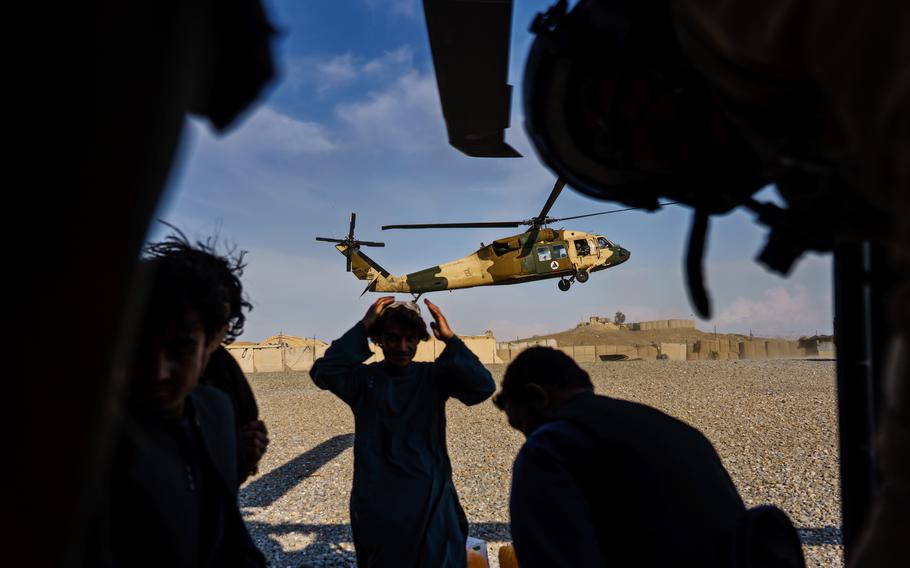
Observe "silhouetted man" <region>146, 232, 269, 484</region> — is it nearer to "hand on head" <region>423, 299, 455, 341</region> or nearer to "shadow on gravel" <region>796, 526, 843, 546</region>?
"hand on head" <region>423, 299, 455, 341</region>

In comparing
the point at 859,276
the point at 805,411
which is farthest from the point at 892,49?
the point at 805,411

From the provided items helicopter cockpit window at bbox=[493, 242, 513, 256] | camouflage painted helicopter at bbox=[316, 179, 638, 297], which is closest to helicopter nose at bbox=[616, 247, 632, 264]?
camouflage painted helicopter at bbox=[316, 179, 638, 297]

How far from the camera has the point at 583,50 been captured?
1.04 metres

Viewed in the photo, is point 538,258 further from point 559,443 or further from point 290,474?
point 559,443

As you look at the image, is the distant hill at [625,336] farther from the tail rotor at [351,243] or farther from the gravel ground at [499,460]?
the gravel ground at [499,460]

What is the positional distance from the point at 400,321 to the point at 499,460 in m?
5.68

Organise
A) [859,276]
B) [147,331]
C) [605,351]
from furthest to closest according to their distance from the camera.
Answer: [605,351] → [147,331] → [859,276]

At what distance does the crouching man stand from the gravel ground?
5.93 feet

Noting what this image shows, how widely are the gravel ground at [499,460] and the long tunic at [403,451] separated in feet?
5.92

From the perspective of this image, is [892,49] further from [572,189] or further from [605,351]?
[605,351]

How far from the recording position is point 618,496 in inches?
62.5

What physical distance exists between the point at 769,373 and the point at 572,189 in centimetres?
2223

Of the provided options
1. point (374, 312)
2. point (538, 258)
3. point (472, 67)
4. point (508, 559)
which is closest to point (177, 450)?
point (472, 67)

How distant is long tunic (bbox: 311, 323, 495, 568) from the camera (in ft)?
10.1
